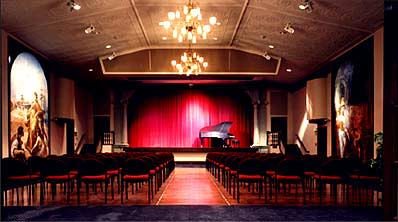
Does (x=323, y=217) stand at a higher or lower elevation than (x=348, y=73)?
lower

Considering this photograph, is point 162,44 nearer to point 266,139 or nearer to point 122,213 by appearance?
point 266,139

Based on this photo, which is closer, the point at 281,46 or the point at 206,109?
the point at 281,46

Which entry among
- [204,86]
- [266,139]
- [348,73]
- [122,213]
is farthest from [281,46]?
[122,213]

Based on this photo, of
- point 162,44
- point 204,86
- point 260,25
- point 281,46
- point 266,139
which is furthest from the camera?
point 204,86

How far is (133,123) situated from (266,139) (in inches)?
293

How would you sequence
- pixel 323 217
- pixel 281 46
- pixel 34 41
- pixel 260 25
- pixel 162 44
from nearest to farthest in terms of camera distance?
1. pixel 323 217
2. pixel 34 41
3. pixel 260 25
4. pixel 281 46
5. pixel 162 44

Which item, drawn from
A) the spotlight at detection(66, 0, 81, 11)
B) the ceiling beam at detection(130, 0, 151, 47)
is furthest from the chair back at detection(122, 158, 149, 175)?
the ceiling beam at detection(130, 0, 151, 47)

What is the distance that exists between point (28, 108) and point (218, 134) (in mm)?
10854

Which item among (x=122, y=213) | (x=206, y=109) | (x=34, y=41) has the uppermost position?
(x=34, y=41)

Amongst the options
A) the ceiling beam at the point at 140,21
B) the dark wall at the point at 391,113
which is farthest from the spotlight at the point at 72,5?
the dark wall at the point at 391,113

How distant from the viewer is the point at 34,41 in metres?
13.9

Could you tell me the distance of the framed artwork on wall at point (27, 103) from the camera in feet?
42.3

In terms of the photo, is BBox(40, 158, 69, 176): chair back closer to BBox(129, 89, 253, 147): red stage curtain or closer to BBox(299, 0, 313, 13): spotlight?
BBox(299, 0, 313, 13): spotlight

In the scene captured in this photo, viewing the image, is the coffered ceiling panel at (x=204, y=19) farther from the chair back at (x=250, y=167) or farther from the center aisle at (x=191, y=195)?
the chair back at (x=250, y=167)
